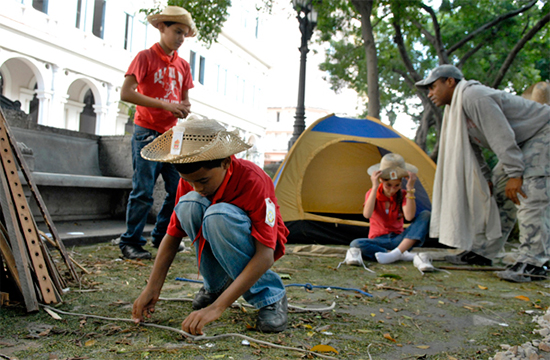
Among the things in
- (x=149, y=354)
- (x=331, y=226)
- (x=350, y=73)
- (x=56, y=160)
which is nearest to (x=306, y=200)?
(x=331, y=226)

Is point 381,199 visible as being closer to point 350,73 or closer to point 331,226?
point 331,226

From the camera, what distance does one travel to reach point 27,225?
6.67 feet

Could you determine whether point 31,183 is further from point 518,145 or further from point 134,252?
point 518,145

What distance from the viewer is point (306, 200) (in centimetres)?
582

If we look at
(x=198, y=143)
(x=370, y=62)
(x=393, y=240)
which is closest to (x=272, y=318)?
(x=198, y=143)

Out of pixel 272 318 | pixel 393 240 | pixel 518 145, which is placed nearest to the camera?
pixel 272 318

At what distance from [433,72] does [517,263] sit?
161cm

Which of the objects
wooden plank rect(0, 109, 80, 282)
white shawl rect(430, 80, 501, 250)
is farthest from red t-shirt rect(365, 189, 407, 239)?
wooden plank rect(0, 109, 80, 282)

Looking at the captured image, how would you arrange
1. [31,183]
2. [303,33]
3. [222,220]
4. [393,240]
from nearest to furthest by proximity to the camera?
[222,220], [31,183], [393,240], [303,33]

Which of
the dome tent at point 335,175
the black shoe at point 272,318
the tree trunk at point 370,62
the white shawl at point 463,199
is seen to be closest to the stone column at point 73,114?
the tree trunk at point 370,62

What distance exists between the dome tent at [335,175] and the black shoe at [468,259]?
1060mm

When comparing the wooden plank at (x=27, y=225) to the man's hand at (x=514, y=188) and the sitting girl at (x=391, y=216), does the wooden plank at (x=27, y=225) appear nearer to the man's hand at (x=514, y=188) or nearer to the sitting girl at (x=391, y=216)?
the sitting girl at (x=391, y=216)

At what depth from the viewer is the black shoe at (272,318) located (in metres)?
1.77

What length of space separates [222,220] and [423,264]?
7.72 ft
